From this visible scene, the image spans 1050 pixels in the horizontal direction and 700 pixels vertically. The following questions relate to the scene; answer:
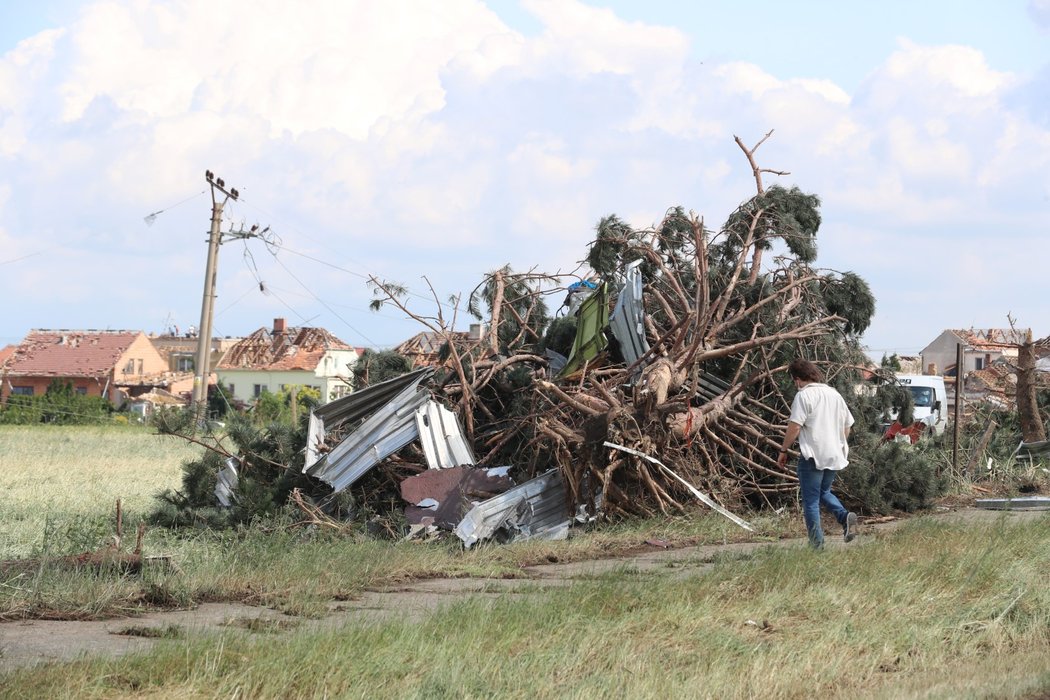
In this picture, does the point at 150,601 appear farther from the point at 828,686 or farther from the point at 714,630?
the point at 828,686

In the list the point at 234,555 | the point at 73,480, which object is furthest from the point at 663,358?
the point at 73,480

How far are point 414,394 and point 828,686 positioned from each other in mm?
7591

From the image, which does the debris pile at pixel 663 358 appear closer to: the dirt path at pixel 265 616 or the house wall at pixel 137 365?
the dirt path at pixel 265 616

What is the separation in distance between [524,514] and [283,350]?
2798 inches

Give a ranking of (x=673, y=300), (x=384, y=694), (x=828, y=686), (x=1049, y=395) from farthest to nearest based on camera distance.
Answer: (x=1049, y=395) → (x=673, y=300) → (x=828, y=686) → (x=384, y=694)

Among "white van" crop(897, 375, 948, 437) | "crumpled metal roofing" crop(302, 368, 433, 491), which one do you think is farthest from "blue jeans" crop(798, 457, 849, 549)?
"white van" crop(897, 375, 948, 437)

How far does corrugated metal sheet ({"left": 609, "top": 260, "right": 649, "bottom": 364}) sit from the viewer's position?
13.0 meters

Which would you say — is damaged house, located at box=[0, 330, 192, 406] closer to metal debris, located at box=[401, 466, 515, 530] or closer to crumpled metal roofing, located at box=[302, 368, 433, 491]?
crumpled metal roofing, located at box=[302, 368, 433, 491]

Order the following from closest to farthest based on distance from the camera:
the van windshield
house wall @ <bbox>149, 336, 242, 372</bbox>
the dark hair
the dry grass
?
the dark hair → the dry grass → the van windshield → house wall @ <bbox>149, 336, 242, 372</bbox>

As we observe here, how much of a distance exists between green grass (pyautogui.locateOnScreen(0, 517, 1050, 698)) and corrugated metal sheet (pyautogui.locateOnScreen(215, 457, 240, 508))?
5.97 metres

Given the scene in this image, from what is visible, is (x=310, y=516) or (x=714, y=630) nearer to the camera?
(x=714, y=630)

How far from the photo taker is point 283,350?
8088 cm

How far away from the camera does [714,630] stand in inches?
270

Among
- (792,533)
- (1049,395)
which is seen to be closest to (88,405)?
(1049,395)
